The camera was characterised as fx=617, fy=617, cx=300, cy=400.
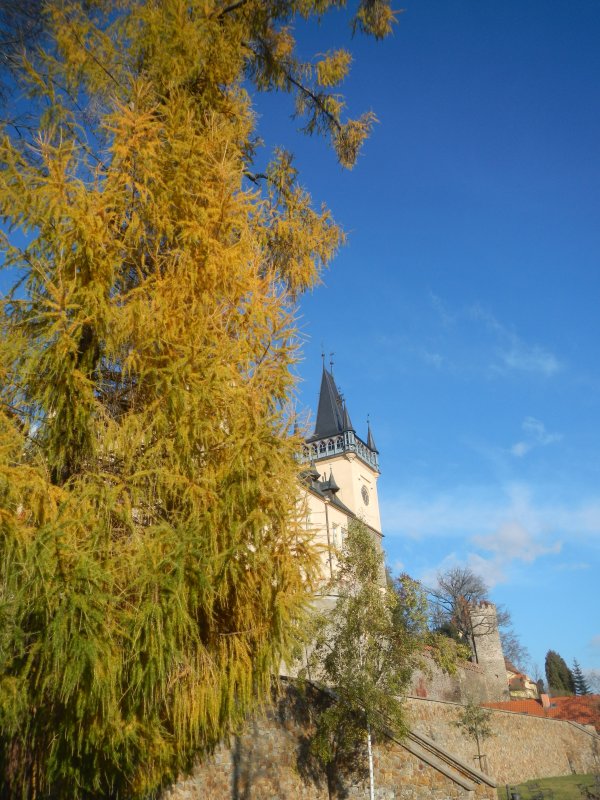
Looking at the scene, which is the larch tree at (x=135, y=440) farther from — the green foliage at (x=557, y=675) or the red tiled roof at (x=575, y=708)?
the green foliage at (x=557, y=675)

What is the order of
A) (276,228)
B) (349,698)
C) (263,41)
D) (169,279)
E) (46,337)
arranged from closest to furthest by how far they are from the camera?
(46,337)
(169,279)
(276,228)
(263,41)
(349,698)

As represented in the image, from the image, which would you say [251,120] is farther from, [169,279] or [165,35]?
[169,279]

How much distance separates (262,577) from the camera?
5.42m

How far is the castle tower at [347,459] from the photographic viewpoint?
44.3 m

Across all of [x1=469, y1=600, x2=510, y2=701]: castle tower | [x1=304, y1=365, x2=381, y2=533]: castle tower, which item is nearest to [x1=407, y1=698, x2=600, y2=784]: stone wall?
[x1=469, y1=600, x2=510, y2=701]: castle tower

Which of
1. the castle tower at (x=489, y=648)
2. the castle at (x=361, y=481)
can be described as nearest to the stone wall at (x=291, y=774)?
the castle at (x=361, y=481)

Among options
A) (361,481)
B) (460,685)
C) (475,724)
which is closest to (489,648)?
(460,685)

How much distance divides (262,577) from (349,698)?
8.40 m

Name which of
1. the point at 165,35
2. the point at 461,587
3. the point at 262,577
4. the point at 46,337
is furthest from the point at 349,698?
the point at 461,587

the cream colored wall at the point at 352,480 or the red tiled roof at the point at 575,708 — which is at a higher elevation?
the cream colored wall at the point at 352,480

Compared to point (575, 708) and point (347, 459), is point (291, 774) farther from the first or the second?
point (575, 708)

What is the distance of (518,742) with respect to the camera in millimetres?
26281

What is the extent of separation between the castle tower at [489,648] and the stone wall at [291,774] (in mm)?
33325

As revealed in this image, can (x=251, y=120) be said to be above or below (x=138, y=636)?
above
